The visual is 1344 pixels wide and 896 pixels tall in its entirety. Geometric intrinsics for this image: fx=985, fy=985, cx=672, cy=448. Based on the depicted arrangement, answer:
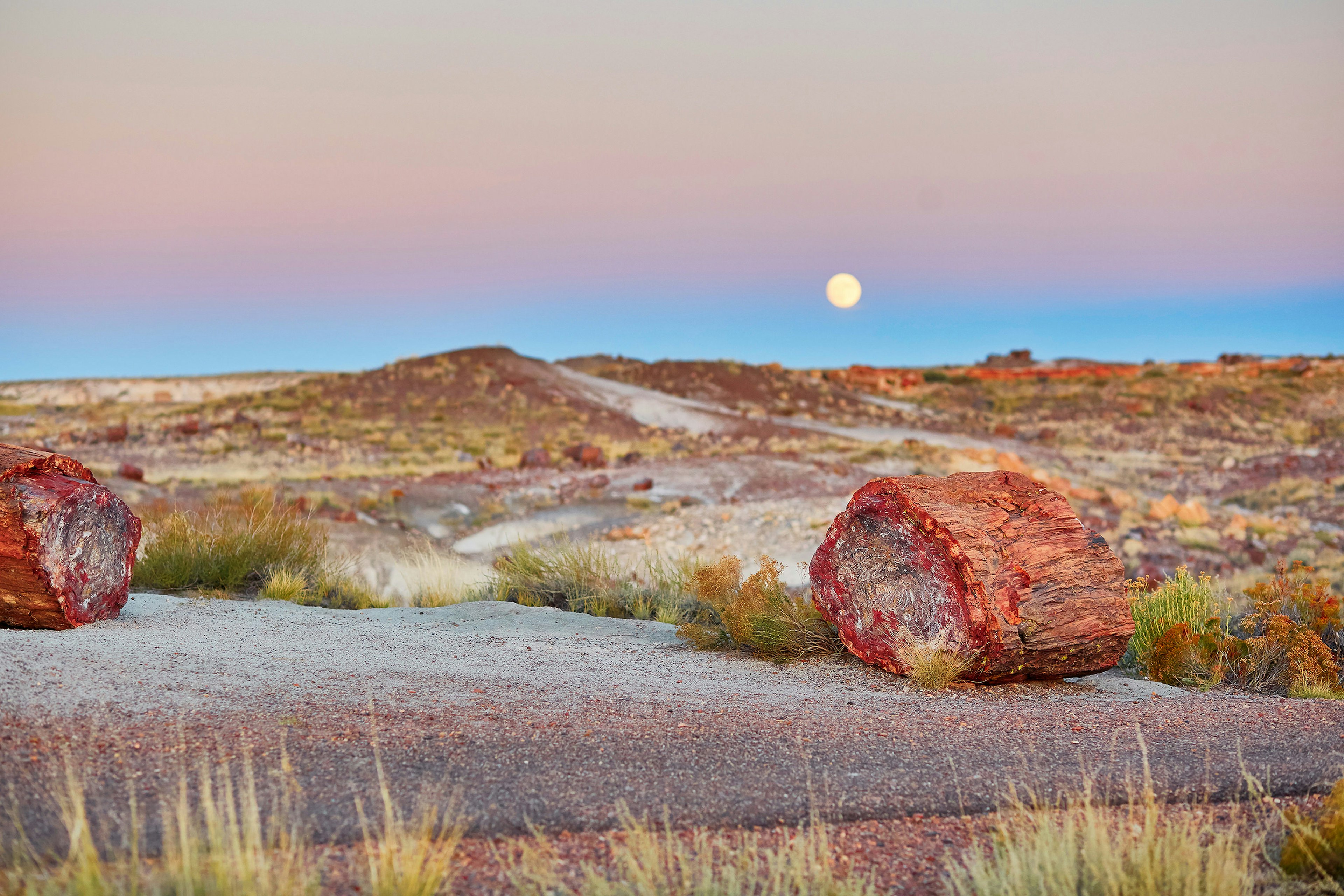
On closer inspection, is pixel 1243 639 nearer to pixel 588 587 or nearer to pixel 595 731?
pixel 595 731

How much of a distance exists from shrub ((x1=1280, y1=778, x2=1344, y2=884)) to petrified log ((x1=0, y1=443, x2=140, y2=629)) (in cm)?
685

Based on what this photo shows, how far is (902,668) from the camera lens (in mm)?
6250

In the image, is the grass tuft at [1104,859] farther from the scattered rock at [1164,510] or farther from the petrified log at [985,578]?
the scattered rock at [1164,510]

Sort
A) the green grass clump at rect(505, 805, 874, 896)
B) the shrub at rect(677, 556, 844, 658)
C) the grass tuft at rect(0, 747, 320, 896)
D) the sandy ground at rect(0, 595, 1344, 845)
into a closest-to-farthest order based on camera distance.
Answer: the grass tuft at rect(0, 747, 320, 896) < the green grass clump at rect(505, 805, 874, 896) < the sandy ground at rect(0, 595, 1344, 845) < the shrub at rect(677, 556, 844, 658)

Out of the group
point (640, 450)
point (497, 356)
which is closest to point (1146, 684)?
point (640, 450)

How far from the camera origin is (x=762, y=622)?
7.27 meters

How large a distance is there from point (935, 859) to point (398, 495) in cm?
2002

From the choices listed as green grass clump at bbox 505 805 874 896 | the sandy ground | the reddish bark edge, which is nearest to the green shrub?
the sandy ground

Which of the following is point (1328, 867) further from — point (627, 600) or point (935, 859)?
point (627, 600)

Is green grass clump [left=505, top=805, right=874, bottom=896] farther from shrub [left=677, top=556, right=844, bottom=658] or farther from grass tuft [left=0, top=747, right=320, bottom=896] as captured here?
shrub [left=677, top=556, right=844, bottom=658]

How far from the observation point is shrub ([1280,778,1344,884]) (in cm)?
340

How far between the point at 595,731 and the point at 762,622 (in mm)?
2852

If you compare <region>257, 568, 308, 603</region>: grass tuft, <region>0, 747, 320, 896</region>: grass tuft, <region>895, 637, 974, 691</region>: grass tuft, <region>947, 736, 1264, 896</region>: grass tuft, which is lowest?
<region>947, 736, 1264, 896</region>: grass tuft

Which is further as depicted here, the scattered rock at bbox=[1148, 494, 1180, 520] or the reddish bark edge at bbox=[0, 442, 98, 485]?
the scattered rock at bbox=[1148, 494, 1180, 520]
